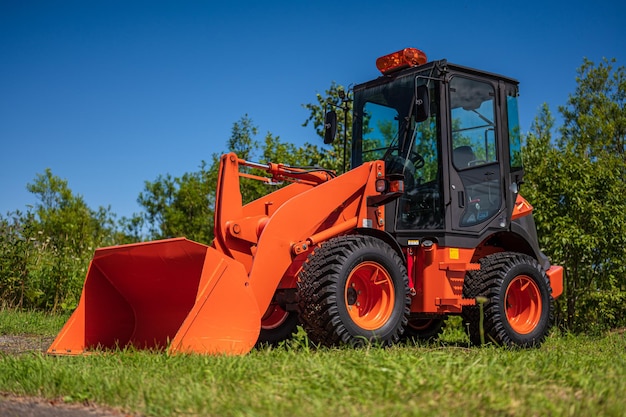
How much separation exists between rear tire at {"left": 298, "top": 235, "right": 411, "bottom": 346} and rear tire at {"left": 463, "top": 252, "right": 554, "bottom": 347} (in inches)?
46.0

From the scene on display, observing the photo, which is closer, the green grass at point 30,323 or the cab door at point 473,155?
the cab door at point 473,155

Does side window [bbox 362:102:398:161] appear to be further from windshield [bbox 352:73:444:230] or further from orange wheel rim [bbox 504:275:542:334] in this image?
orange wheel rim [bbox 504:275:542:334]

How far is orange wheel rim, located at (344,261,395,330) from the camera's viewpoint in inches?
249

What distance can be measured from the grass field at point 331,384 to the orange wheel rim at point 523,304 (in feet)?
8.86

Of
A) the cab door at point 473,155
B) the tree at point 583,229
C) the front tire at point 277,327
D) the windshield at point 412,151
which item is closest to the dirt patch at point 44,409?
the front tire at point 277,327

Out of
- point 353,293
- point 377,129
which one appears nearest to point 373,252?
point 353,293

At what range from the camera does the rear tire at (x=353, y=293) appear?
231 inches

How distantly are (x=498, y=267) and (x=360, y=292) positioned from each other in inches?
69.0

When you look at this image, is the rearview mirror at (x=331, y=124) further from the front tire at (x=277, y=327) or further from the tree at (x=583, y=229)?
the tree at (x=583, y=229)

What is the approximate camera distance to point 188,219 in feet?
91.9

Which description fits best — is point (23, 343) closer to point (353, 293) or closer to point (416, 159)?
point (353, 293)

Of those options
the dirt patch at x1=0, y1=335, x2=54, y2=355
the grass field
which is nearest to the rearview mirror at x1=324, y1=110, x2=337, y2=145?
the grass field

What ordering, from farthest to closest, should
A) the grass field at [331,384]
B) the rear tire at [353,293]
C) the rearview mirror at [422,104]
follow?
the rearview mirror at [422,104]
the rear tire at [353,293]
the grass field at [331,384]

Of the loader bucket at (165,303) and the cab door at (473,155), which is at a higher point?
the cab door at (473,155)
